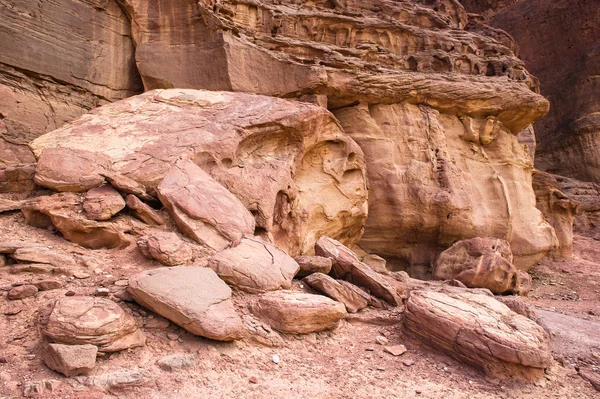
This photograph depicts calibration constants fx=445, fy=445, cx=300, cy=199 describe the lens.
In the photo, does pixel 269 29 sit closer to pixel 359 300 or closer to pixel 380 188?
pixel 380 188

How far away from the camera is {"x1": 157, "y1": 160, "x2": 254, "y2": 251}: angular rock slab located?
5176 mm

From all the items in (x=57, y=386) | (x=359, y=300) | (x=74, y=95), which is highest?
(x=74, y=95)

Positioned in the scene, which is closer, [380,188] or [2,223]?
[2,223]

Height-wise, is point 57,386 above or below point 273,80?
below

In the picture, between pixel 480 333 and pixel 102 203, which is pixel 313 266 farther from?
pixel 102 203

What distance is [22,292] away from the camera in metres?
3.82

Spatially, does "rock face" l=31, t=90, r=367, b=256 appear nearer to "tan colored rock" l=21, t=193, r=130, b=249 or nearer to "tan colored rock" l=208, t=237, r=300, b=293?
"tan colored rock" l=21, t=193, r=130, b=249

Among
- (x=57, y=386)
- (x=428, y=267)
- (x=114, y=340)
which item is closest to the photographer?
(x=57, y=386)

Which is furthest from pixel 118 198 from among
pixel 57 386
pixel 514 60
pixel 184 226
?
pixel 514 60

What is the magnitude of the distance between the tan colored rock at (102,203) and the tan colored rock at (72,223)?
85mm

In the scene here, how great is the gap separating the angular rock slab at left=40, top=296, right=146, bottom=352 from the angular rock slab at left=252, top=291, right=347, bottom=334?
114cm

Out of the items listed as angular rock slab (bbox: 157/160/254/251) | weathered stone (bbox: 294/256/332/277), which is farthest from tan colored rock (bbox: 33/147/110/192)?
weathered stone (bbox: 294/256/332/277)

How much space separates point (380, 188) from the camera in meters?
10.2

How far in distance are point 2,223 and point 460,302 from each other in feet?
16.9
